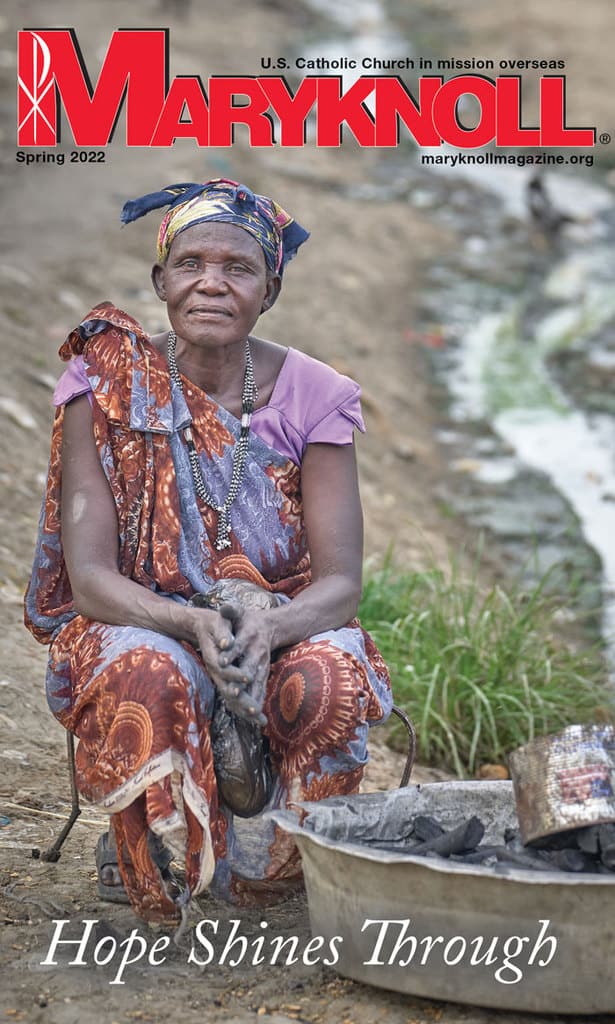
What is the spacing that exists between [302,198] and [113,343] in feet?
26.5

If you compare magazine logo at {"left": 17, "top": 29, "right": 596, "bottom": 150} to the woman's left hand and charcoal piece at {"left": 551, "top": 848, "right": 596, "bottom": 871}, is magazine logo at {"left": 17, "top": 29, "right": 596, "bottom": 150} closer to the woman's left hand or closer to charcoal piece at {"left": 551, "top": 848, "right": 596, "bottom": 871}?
the woman's left hand

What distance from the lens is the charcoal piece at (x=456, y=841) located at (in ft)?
8.46

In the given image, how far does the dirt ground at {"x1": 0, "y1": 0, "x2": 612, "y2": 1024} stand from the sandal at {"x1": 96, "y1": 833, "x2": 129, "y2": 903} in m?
0.03

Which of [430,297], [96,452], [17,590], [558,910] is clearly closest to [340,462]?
[96,452]

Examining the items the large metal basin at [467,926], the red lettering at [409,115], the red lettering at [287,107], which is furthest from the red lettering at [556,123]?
the large metal basin at [467,926]

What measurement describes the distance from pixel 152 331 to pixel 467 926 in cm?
513

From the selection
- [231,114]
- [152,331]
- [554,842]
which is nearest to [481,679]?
[554,842]

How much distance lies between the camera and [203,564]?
2.94m

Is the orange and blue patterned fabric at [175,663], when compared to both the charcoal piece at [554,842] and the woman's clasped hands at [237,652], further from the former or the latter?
the charcoal piece at [554,842]

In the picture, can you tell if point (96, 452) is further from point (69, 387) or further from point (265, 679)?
point (265, 679)

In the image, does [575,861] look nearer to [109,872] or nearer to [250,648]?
[250,648]

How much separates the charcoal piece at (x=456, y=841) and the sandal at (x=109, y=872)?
630 mm

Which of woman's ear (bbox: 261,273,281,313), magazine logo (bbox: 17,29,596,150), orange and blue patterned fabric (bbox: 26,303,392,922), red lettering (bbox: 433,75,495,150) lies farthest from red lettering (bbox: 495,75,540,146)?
orange and blue patterned fabric (bbox: 26,303,392,922)

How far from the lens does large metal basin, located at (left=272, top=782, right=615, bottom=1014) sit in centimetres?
227
